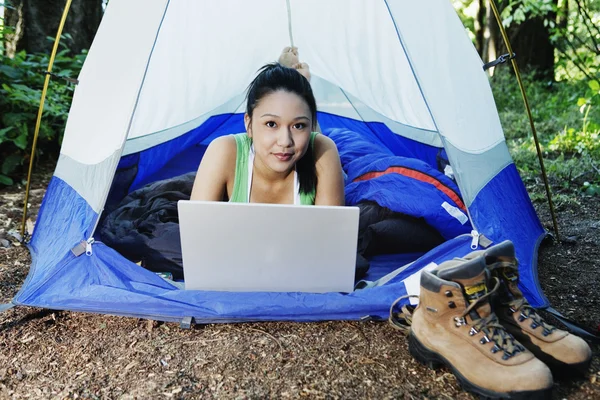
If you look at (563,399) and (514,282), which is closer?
(563,399)

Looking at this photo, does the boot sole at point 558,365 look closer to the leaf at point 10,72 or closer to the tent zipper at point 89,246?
the tent zipper at point 89,246

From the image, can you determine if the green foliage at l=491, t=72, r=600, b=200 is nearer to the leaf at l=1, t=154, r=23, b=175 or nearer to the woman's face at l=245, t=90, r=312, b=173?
the woman's face at l=245, t=90, r=312, b=173

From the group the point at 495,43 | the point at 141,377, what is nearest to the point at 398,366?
the point at 141,377

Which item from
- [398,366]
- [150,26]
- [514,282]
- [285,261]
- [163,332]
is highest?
[150,26]

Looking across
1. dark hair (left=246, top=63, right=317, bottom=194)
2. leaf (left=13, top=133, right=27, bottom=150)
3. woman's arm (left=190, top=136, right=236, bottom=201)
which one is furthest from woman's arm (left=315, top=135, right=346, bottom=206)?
leaf (left=13, top=133, right=27, bottom=150)

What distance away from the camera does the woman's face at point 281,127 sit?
5.63ft

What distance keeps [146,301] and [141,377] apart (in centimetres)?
24

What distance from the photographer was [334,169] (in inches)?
75.3

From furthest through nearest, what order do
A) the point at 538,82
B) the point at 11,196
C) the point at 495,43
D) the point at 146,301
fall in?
the point at 495,43
the point at 538,82
the point at 11,196
the point at 146,301

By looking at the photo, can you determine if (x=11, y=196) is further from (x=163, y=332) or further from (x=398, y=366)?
(x=398, y=366)

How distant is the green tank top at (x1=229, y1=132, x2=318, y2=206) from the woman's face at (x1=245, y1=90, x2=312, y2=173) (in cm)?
13

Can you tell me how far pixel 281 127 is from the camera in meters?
1.73

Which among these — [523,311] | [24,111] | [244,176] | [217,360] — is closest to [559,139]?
[244,176]

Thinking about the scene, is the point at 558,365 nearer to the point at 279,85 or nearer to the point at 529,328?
the point at 529,328
